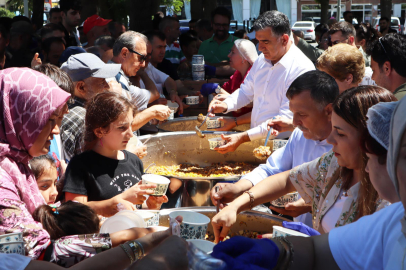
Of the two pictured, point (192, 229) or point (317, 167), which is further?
point (317, 167)

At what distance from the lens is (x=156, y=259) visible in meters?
1.12

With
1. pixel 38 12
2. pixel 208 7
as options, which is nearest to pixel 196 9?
pixel 208 7

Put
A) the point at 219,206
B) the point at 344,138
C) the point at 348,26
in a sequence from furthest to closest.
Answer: the point at 348,26, the point at 219,206, the point at 344,138

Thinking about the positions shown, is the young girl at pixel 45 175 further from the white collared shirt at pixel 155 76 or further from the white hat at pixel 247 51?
the white collared shirt at pixel 155 76

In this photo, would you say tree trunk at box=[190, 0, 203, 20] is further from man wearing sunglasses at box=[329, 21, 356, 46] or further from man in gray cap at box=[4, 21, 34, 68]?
man wearing sunglasses at box=[329, 21, 356, 46]

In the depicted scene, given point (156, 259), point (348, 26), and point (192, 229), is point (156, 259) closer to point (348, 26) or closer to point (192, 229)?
point (192, 229)

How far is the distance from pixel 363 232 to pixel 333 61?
2447 mm

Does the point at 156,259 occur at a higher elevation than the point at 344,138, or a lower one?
lower

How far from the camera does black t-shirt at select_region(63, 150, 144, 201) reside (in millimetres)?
2268

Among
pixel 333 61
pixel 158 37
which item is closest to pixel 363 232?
pixel 333 61

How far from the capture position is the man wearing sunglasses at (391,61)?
11.0ft

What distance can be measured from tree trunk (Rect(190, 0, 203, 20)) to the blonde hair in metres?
11.0

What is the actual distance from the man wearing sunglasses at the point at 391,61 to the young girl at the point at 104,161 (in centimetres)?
215

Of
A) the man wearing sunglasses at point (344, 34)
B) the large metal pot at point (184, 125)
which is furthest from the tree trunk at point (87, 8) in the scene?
the large metal pot at point (184, 125)
